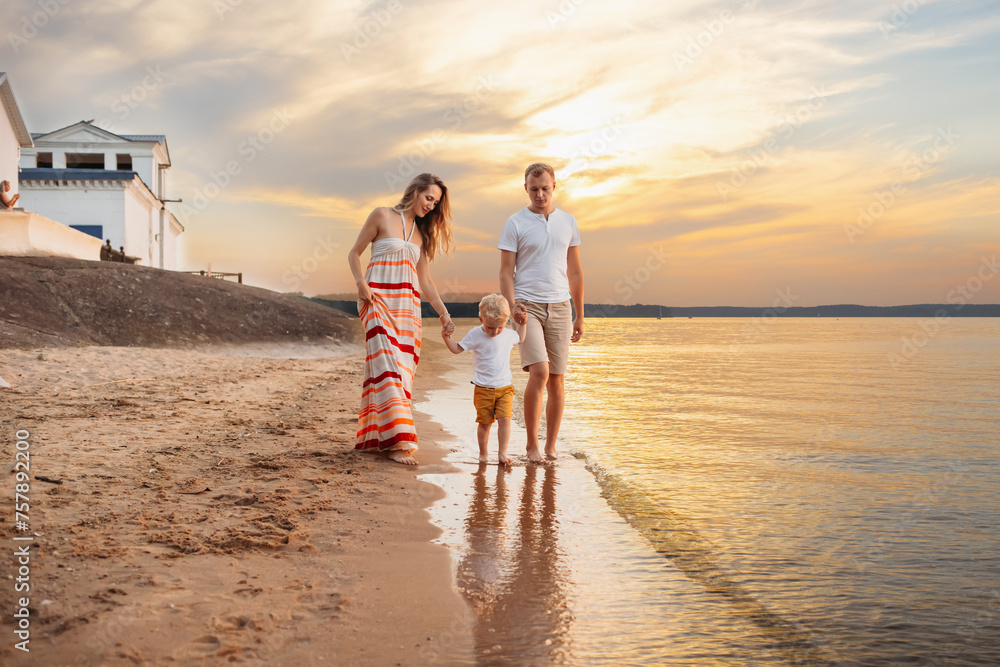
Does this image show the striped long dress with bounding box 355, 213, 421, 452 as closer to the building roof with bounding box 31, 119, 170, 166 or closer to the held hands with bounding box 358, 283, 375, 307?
the held hands with bounding box 358, 283, 375, 307

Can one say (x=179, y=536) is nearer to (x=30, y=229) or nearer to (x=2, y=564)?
(x=2, y=564)

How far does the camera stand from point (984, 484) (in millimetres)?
5898

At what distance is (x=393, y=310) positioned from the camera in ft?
18.9

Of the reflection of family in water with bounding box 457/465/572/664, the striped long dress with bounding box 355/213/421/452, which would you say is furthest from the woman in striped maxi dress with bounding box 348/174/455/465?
the reflection of family in water with bounding box 457/465/572/664

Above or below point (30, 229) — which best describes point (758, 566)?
below

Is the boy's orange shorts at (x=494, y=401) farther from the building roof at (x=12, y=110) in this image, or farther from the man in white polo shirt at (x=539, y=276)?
the building roof at (x=12, y=110)

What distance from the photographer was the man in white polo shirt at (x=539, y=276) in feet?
18.7

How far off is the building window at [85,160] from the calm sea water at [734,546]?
37758mm

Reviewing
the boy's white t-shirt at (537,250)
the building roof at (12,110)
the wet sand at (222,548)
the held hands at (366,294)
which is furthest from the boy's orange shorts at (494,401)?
the building roof at (12,110)

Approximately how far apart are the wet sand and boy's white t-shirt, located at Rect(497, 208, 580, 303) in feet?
5.48

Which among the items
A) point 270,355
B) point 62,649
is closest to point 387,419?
point 62,649

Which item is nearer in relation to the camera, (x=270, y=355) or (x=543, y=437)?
(x=543, y=437)

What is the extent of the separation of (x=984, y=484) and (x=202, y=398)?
8508 millimetres

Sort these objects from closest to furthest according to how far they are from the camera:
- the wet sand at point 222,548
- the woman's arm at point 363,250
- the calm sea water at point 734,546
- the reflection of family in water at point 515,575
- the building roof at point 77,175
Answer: the wet sand at point 222,548 → the reflection of family in water at point 515,575 → the calm sea water at point 734,546 → the woman's arm at point 363,250 → the building roof at point 77,175
